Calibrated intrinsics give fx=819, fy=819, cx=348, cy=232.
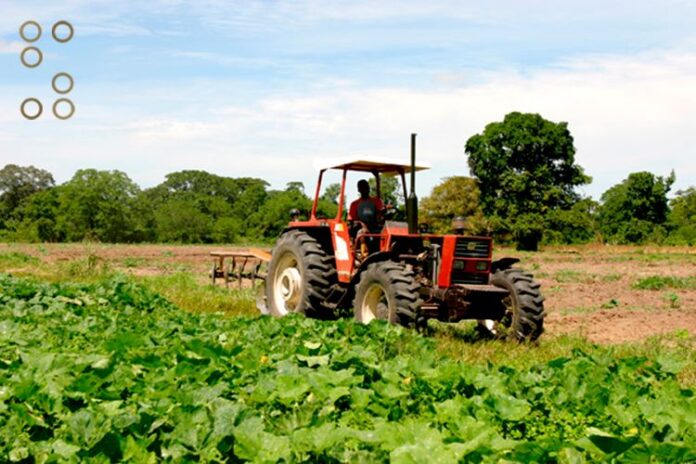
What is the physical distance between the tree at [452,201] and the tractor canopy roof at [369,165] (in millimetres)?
46187

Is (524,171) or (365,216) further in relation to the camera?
(524,171)

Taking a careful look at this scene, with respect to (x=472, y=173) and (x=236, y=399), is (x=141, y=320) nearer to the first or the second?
(x=236, y=399)

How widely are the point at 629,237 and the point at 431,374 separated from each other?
6465cm

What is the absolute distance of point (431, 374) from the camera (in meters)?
5.06

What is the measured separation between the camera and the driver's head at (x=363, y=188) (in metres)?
10.9

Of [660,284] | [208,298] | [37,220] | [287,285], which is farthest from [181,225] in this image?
[287,285]

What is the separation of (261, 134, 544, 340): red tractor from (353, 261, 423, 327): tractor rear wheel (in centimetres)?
A: 1

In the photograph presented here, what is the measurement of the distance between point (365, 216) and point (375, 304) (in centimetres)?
134

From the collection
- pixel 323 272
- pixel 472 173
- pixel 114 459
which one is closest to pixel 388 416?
pixel 114 459

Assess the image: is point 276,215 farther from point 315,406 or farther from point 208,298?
point 315,406

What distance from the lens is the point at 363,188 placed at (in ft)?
36.0

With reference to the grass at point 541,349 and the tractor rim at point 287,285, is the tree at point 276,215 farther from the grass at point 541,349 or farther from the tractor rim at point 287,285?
the grass at point 541,349

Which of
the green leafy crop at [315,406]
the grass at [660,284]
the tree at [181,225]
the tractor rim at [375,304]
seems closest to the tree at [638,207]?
the tree at [181,225]

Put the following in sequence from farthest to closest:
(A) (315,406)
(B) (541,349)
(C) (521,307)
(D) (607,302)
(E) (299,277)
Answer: (D) (607,302) < (E) (299,277) < (C) (521,307) < (B) (541,349) < (A) (315,406)
